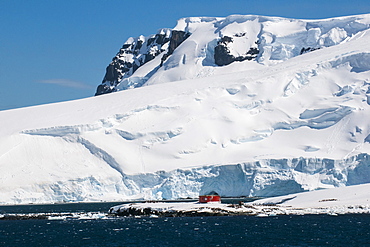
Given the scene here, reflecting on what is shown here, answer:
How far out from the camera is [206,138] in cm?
8125

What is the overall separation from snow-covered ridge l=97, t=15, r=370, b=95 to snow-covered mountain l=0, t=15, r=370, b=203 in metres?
22.3

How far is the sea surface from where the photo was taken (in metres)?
35.0

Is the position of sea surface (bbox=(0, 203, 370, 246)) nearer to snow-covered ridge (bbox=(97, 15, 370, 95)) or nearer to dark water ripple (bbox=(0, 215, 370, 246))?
dark water ripple (bbox=(0, 215, 370, 246))

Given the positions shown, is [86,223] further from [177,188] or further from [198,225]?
[177,188]

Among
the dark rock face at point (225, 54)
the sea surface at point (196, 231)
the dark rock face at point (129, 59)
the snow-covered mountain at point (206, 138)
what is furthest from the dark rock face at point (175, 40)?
the sea surface at point (196, 231)

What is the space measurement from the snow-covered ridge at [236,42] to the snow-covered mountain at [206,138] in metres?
22.3

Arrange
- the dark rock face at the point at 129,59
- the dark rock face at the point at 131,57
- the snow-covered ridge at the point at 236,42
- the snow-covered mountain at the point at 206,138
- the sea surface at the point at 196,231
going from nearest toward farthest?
the sea surface at the point at 196,231 → the snow-covered mountain at the point at 206,138 → the snow-covered ridge at the point at 236,42 → the dark rock face at the point at 131,57 → the dark rock face at the point at 129,59

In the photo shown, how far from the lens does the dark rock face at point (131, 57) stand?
531 ft

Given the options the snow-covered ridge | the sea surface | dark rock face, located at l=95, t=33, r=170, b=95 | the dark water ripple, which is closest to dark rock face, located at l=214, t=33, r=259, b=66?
the snow-covered ridge

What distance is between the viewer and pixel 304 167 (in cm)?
7150

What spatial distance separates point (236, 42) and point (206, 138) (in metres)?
56.2

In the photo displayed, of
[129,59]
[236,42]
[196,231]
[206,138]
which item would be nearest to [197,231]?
[196,231]

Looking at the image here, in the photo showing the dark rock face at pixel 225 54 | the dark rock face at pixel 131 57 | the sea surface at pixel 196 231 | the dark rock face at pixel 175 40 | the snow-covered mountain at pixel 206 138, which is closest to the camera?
the sea surface at pixel 196 231

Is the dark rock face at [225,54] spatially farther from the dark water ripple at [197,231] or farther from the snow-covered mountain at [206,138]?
the dark water ripple at [197,231]
